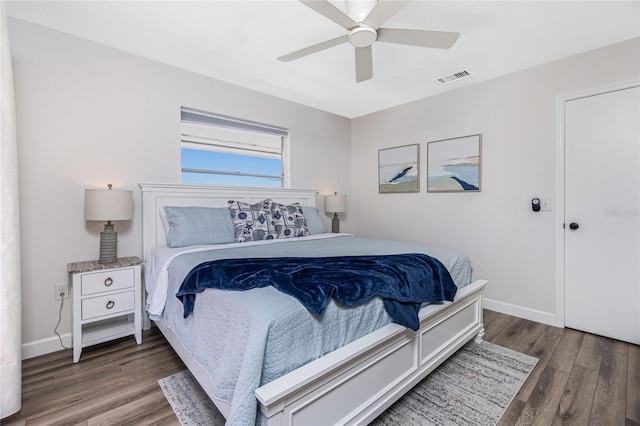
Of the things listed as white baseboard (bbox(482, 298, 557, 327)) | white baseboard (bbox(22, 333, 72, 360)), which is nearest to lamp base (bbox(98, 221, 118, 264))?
white baseboard (bbox(22, 333, 72, 360))

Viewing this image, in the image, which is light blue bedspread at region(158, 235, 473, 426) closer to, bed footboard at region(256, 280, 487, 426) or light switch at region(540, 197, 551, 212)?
bed footboard at region(256, 280, 487, 426)

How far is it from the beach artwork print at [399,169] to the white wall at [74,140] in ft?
8.17

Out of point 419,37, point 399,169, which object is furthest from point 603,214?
point 419,37

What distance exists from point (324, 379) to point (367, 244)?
1.56 m

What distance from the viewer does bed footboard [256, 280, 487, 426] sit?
114cm

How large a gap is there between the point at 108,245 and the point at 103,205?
0.35m

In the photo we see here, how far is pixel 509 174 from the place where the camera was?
3.08m

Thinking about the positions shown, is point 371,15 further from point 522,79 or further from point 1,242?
point 1,242

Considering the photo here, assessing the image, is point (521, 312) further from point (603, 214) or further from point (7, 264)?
point (7, 264)

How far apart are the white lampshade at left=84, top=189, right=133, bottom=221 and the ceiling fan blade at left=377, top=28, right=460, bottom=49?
2.28 metres

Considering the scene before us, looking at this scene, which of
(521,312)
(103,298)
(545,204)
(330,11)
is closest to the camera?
(330,11)

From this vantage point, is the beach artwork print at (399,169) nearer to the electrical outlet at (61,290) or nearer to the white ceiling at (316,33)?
the white ceiling at (316,33)

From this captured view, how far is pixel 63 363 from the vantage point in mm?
2137

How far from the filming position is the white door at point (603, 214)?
2.42 metres
